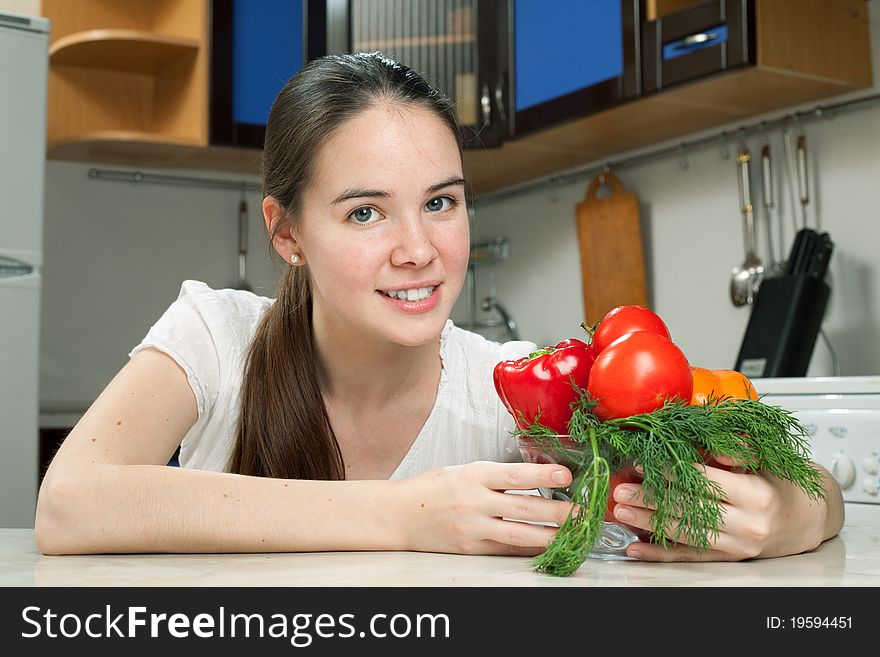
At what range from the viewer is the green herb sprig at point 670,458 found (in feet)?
2.17

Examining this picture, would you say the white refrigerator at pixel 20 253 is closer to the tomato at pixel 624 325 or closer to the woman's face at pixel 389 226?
the woman's face at pixel 389 226

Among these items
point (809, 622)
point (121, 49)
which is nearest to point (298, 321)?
point (809, 622)

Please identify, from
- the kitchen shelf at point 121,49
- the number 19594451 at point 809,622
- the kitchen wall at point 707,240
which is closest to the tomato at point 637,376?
the number 19594451 at point 809,622

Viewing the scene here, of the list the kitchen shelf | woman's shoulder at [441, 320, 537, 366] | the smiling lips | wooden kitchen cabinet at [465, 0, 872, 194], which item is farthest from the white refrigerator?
the smiling lips

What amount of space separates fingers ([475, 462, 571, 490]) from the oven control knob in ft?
3.78

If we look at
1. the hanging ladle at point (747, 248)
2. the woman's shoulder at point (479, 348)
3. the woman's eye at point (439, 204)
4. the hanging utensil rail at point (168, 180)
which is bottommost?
the woman's shoulder at point (479, 348)

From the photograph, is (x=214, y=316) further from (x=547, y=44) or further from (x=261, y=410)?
(x=547, y=44)

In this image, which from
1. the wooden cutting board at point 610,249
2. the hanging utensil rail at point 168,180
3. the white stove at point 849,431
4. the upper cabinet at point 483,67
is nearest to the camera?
the white stove at point 849,431

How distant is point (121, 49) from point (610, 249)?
59.8 inches

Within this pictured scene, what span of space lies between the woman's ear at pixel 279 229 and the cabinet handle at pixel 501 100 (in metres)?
1.58

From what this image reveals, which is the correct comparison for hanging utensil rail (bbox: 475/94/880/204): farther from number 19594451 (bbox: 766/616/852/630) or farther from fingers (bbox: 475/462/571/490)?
number 19594451 (bbox: 766/616/852/630)

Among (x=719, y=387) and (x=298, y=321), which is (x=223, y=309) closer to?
(x=298, y=321)

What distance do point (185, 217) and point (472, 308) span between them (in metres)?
1.01

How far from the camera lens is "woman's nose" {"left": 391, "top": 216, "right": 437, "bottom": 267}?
1050 millimetres
